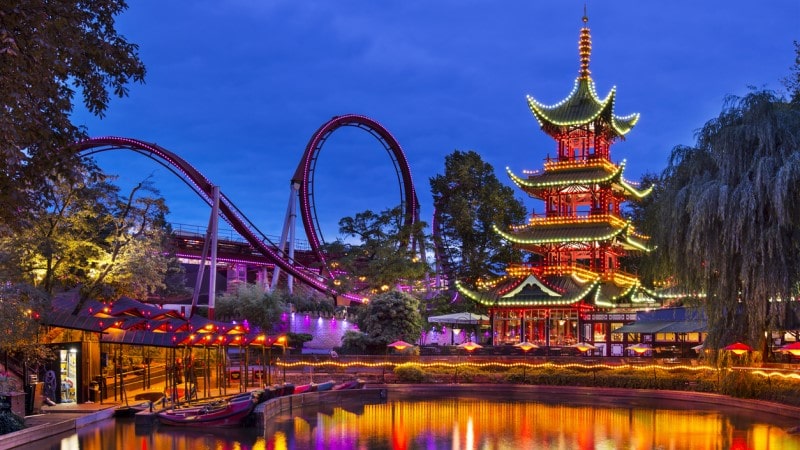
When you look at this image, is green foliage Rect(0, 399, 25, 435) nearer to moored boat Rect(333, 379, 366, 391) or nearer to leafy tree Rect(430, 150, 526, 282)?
moored boat Rect(333, 379, 366, 391)

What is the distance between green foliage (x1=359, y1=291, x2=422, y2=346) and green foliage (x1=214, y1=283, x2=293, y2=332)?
11.9 meters

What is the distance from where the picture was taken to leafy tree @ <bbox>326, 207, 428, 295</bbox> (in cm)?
5816

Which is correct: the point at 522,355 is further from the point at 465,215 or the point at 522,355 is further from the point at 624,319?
the point at 465,215

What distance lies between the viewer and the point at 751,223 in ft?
95.6

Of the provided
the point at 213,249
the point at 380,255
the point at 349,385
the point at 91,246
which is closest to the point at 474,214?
the point at 380,255

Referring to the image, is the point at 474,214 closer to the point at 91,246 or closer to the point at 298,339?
the point at 298,339

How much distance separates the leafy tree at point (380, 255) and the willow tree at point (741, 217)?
2743cm

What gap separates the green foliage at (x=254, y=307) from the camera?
196ft

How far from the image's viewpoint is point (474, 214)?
2518 inches

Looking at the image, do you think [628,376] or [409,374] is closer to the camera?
[628,376]

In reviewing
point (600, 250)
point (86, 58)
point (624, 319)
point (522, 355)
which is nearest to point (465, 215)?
point (600, 250)

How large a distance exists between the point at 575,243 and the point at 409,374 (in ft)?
55.7

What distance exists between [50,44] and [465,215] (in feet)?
167

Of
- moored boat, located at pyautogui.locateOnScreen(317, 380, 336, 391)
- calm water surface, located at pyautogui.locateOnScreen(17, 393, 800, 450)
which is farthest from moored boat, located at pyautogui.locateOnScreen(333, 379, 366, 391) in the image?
calm water surface, located at pyautogui.locateOnScreen(17, 393, 800, 450)
